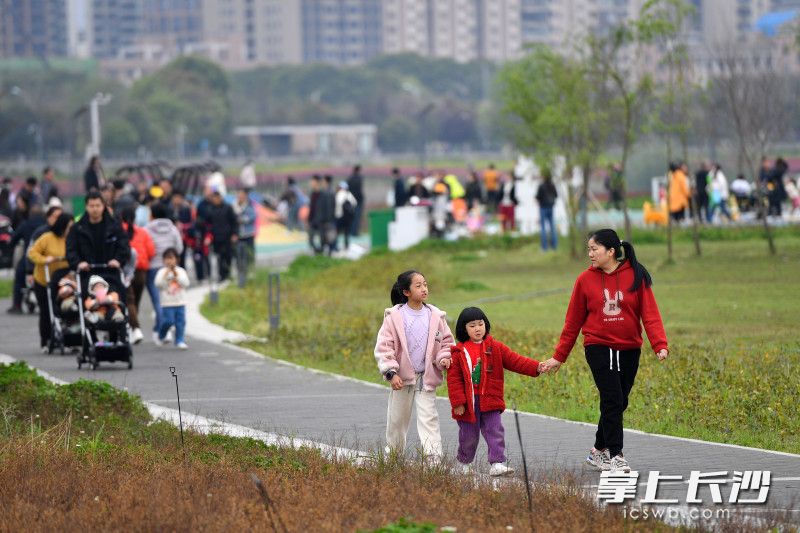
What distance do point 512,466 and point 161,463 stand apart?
230cm

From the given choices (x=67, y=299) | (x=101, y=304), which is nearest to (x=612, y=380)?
(x=101, y=304)

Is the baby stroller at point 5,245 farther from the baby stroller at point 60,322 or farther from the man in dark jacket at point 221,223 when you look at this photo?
the baby stroller at point 60,322

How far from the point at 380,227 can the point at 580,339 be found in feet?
75.1

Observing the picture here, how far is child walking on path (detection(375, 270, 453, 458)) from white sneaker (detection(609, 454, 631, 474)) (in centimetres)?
116

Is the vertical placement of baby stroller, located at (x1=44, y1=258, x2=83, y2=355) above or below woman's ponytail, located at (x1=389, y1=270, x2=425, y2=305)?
below

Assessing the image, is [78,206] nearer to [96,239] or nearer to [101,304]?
[96,239]

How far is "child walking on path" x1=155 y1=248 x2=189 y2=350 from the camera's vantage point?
812 inches

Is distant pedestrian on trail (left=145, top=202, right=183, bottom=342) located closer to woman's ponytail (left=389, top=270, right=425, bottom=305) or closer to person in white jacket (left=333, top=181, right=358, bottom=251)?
woman's ponytail (left=389, top=270, right=425, bottom=305)

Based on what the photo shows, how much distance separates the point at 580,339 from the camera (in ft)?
63.4

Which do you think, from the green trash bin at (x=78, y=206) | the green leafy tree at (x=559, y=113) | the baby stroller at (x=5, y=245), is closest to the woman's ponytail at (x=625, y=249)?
the green leafy tree at (x=559, y=113)

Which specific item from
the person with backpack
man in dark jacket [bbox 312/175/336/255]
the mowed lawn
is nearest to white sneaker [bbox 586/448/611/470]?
the mowed lawn

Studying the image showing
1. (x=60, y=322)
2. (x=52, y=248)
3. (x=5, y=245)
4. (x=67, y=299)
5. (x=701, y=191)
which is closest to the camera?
(x=67, y=299)

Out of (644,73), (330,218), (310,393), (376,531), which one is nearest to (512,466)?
(376,531)

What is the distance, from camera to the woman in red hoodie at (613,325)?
1146 cm
